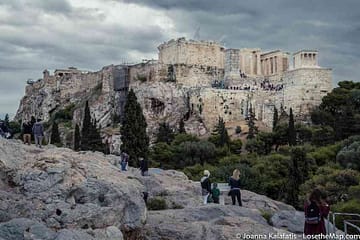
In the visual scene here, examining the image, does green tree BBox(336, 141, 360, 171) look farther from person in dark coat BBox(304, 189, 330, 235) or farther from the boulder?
person in dark coat BBox(304, 189, 330, 235)

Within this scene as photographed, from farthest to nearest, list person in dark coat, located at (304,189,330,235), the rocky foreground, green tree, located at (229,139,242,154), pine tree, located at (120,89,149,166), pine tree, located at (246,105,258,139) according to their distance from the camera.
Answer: pine tree, located at (246,105,258,139) → green tree, located at (229,139,242,154) → pine tree, located at (120,89,149,166) → person in dark coat, located at (304,189,330,235) → the rocky foreground

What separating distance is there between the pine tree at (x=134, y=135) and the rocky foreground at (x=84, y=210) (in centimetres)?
1790

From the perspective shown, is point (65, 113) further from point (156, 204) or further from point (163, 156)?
point (156, 204)

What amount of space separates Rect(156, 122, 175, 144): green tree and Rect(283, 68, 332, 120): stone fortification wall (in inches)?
426

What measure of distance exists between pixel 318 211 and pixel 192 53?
172 feet

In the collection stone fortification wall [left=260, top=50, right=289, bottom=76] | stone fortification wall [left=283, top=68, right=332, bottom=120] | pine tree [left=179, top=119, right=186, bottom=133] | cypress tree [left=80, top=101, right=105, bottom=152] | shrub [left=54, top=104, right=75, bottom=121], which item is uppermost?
stone fortification wall [left=260, top=50, right=289, bottom=76]

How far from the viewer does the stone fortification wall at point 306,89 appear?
49344 mm

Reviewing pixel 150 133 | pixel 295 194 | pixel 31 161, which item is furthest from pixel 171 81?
pixel 31 161

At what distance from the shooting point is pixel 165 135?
46.7 metres

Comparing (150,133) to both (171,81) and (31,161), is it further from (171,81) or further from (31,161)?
(31,161)

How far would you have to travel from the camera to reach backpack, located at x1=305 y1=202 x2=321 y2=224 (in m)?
7.92

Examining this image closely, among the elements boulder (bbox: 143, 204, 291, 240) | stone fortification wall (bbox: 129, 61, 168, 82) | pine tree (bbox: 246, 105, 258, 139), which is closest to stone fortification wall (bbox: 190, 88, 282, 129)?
pine tree (bbox: 246, 105, 258, 139)

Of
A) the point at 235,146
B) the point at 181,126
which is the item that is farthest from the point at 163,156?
the point at 181,126

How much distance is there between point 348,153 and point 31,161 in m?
24.8
